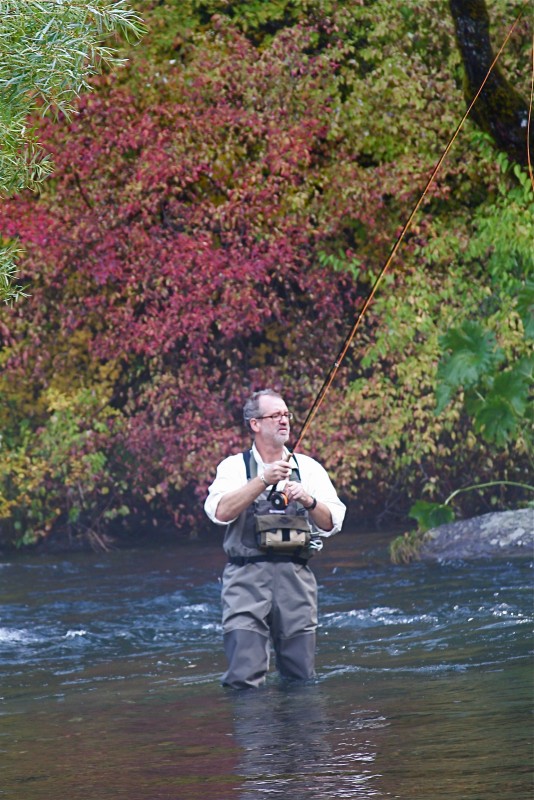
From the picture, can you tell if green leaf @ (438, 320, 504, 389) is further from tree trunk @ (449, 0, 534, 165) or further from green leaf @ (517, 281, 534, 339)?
tree trunk @ (449, 0, 534, 165)

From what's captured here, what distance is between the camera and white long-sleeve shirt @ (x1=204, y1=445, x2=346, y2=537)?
760cm

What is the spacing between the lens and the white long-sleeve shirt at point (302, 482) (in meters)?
7.60

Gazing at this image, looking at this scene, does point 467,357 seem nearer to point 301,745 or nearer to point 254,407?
point 254,407

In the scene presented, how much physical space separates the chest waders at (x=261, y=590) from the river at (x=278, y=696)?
0.68ft

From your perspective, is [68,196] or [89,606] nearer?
[89,606]

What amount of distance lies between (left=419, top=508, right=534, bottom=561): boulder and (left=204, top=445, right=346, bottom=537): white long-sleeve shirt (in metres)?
6.32

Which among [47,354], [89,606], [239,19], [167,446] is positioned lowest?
[89,606]

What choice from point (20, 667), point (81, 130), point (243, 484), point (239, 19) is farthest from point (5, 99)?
point (239, 19)

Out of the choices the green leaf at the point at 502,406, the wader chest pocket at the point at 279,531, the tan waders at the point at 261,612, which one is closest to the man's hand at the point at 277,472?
the wader chest pocket at the point at 279,531

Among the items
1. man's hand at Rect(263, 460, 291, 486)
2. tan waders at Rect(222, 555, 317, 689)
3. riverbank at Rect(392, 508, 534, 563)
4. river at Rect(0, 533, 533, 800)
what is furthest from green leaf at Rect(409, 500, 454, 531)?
man's hand at Rect(263, 460, 291, 486)

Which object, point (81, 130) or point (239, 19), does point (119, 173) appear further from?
point (239, 19)

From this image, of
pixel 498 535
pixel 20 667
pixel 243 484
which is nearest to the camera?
pixel 243 484

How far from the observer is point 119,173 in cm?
1652

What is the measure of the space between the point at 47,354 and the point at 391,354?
3.79 meters
